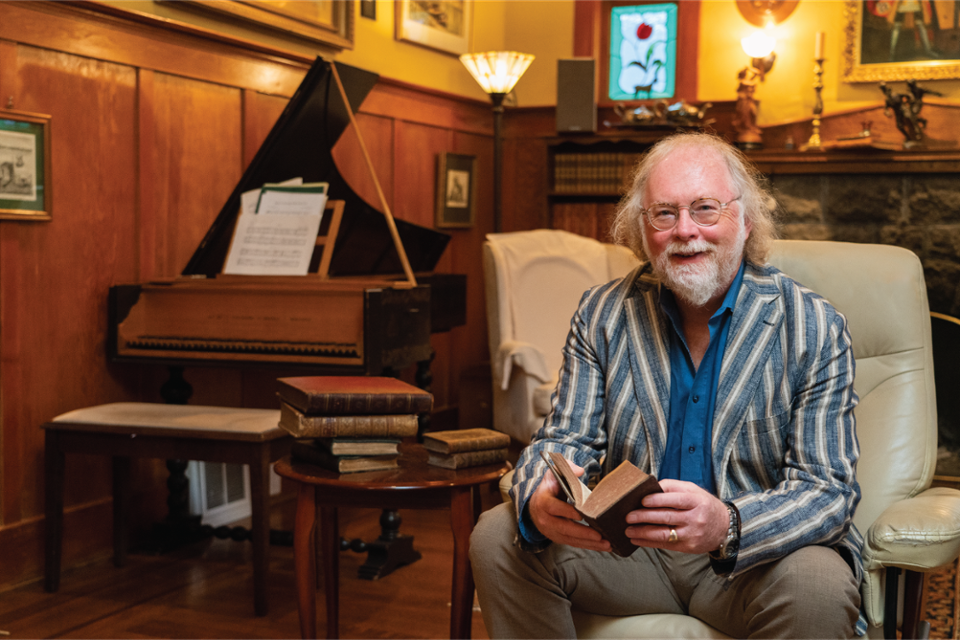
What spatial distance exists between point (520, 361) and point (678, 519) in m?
2.16

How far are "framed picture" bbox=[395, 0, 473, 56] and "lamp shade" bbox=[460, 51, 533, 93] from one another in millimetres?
316

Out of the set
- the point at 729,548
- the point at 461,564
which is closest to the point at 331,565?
the point at 461,564

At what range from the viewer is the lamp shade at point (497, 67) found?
471 centimetres

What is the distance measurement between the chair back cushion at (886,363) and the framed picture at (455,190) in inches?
126

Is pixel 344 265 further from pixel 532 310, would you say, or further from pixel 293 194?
pixel 532 310

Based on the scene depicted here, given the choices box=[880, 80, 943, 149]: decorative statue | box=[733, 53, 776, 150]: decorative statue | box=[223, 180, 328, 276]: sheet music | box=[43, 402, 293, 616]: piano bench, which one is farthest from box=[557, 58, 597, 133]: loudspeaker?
box=[43, 402, 293, 616]: piano bench

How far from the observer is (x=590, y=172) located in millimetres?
5348

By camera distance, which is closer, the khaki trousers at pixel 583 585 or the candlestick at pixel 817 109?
the khaki trousers at pixel 583 585

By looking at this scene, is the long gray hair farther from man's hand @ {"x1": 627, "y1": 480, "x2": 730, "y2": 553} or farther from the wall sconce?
the wall sconce

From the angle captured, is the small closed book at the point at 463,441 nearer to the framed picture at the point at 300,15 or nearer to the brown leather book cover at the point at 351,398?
the brown leather book cover at the point at 351,398

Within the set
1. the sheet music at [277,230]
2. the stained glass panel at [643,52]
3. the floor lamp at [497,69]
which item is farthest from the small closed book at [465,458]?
the stained glass panel at [643,52]

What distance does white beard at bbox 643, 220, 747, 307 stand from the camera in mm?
1797

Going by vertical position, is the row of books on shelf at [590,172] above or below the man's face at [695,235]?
above

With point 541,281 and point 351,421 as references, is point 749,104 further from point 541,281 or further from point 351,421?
point 351,421
